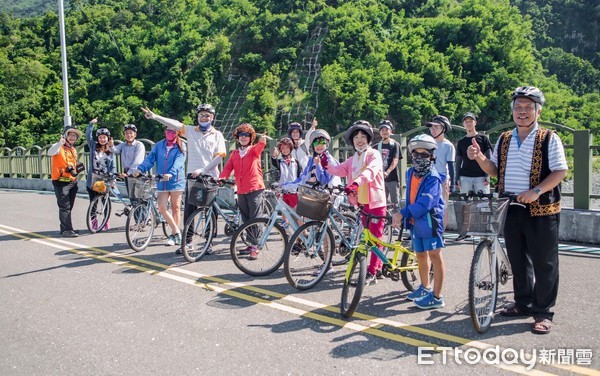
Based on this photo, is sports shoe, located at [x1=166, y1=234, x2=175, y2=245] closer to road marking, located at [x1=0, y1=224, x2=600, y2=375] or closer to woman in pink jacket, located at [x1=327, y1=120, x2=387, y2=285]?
road marking, located at [x1=0, y1=224, x2=600, y2=375]

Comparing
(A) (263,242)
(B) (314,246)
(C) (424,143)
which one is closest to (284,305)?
(B) (314,246)

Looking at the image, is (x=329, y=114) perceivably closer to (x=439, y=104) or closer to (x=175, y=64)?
(x=439, y=104)

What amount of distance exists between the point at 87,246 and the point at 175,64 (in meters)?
83.4

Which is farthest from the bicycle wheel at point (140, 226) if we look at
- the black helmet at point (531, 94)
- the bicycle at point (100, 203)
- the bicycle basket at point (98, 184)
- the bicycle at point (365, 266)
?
the black helmet at point (531, 94)

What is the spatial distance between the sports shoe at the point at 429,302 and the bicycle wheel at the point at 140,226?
4.91 meters

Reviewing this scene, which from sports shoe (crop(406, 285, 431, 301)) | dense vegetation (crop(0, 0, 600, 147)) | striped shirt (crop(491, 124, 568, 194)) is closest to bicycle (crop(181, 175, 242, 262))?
sports shoe (crop(406, 285, 431, 301))

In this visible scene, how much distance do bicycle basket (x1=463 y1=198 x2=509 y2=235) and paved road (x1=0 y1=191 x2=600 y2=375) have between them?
36.5 inches

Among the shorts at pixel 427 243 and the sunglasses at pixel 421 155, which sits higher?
the sunglasses at pixel 421 155

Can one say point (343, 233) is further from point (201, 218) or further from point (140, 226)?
point (140, 226)

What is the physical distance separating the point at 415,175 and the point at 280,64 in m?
88.7

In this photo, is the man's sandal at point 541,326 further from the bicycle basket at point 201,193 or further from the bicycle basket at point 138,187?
the bicycle basket at point 138,187

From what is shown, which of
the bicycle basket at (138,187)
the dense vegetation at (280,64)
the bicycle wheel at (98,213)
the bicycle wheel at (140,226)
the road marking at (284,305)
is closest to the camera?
the road marking at (284,305)

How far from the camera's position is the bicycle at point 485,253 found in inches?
182

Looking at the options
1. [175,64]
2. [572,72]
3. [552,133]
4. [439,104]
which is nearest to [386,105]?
[439,104]
